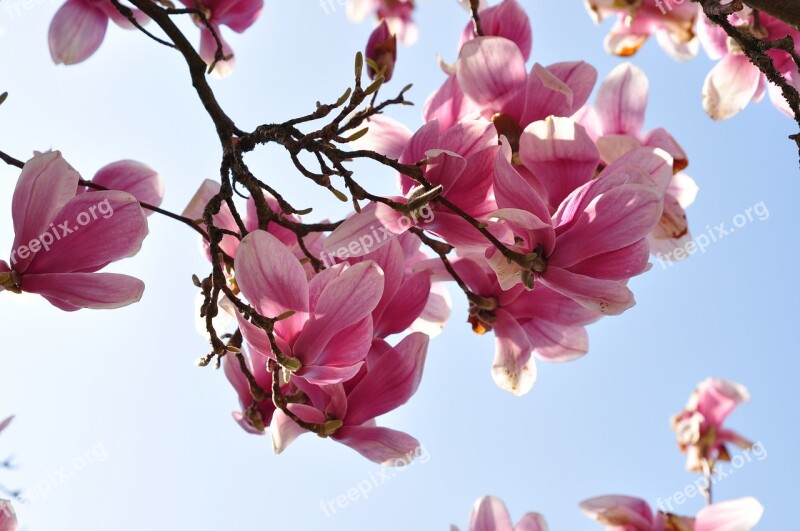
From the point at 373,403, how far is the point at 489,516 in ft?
1.55

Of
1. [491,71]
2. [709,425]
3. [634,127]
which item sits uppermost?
[491,71]

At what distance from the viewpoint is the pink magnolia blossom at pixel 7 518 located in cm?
79

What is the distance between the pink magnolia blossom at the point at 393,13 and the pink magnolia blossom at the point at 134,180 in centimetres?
98

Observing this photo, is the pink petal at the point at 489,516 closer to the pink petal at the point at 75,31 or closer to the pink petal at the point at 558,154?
the pink petal at the point at 558,154

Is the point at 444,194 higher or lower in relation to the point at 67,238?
lower

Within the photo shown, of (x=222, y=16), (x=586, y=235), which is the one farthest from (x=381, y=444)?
(x=222, y=16)

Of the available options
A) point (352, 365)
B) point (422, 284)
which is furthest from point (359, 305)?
point (422, 284)

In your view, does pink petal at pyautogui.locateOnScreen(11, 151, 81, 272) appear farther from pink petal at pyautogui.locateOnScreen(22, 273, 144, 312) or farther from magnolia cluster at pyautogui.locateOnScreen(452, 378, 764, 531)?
magnolia cluster at pyautogui.locateOnScreen(452, 378, 764, 531)

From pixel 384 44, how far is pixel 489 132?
48cm

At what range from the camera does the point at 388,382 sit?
68 centimetres

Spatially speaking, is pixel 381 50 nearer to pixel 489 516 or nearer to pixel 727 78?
pixel 727 78

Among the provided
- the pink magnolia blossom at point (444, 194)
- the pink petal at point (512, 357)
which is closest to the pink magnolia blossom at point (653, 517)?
the pink petal at point (512, 357)

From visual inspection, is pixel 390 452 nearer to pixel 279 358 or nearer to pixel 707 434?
pixel 279 358

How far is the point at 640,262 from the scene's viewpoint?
1.99 ft
